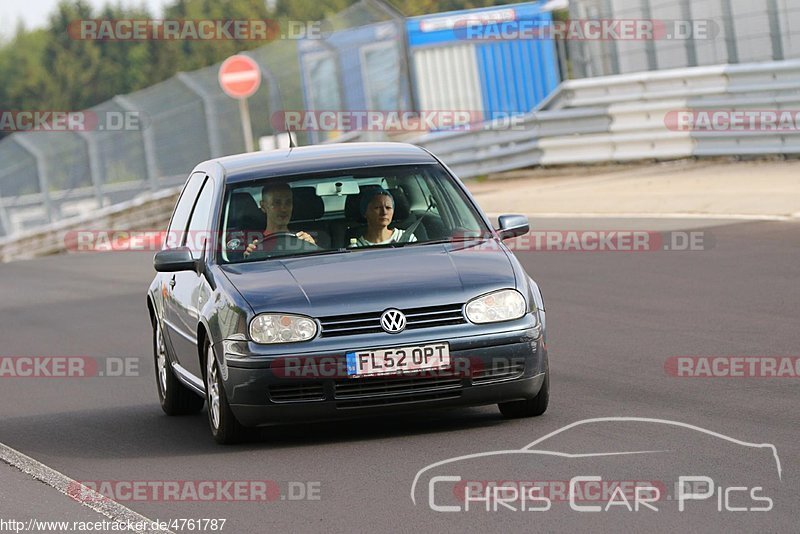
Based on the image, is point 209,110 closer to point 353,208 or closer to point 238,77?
point 238,77

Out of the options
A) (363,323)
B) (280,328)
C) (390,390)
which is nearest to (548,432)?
(390,390)

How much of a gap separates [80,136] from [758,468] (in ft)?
89.8

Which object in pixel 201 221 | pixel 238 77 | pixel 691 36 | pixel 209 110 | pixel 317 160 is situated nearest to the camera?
pixel 317 160

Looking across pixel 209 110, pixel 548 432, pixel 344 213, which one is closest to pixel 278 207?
pixel 344 213

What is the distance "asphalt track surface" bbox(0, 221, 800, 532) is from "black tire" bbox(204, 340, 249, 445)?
0.08 m

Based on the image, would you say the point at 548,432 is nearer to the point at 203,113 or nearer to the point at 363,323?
the point at 363,323

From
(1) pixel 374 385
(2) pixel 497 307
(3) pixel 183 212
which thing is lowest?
(1) pixel 374 385

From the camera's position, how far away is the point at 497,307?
320 inches

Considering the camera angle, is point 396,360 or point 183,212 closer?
point 396,360

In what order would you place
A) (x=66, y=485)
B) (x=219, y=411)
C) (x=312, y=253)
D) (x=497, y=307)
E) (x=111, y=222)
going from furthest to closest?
(x=111, y=222), (x=312, y=253), (x=219, y=411), (x=497, y=307), (x=66, y=485)

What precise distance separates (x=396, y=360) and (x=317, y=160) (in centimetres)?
191

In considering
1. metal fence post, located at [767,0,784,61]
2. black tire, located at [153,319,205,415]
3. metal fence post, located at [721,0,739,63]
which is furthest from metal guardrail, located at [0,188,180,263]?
black tire, located at [153,319,205,415]

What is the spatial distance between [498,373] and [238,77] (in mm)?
23074

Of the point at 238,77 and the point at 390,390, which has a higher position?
the point at 238,77
